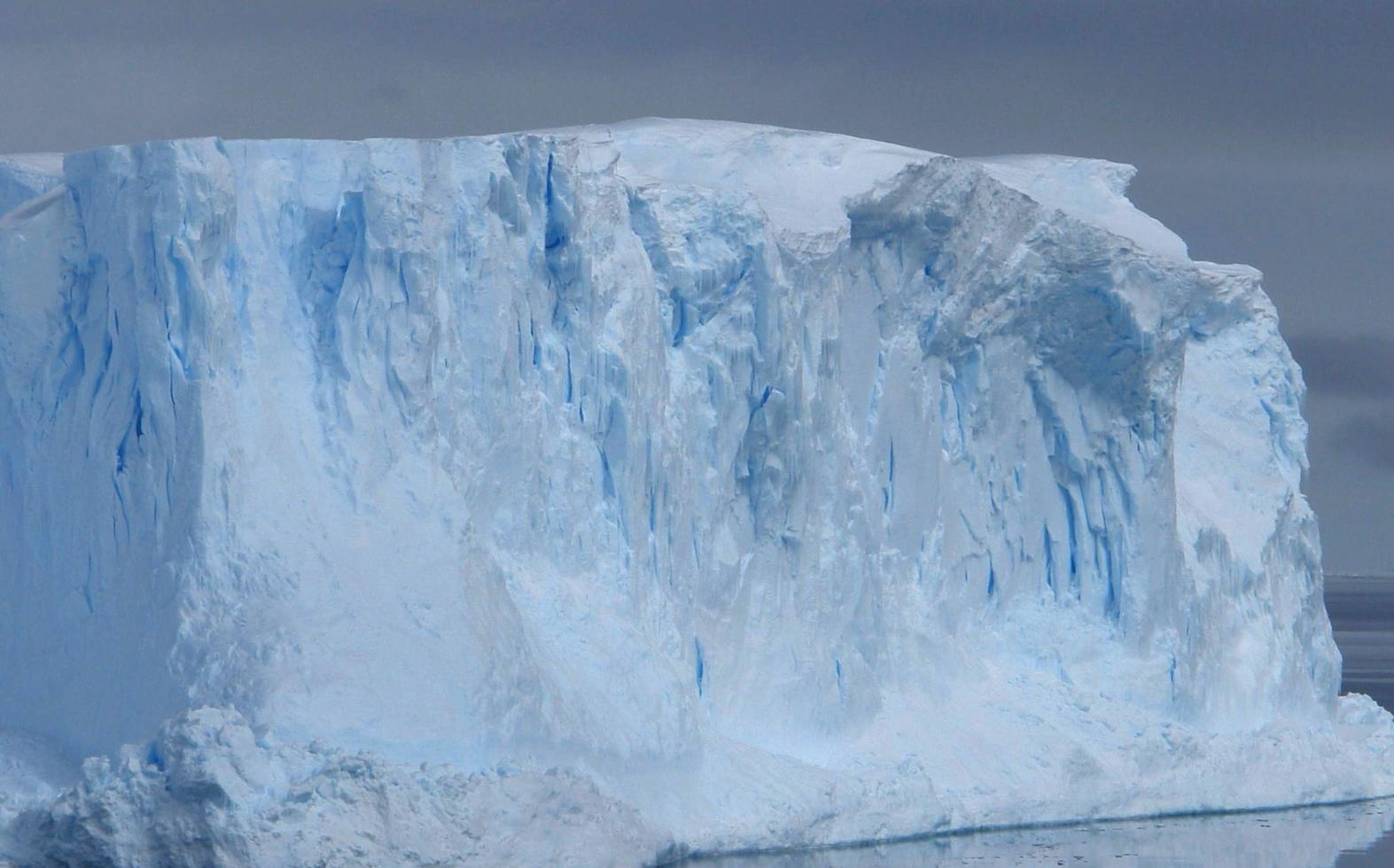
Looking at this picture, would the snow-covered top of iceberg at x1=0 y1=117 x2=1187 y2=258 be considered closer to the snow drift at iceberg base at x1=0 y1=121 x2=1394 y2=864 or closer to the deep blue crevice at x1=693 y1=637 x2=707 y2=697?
the snow drift at iceberg base at x1=0 y1=121 x2=1394 y2=864

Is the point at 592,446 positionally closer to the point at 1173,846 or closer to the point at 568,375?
the point at 568,375

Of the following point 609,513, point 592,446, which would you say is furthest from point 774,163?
point 609,513

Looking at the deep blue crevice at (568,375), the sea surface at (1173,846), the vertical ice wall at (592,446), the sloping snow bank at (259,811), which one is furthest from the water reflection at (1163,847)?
the deep blue crevice at (568,375)

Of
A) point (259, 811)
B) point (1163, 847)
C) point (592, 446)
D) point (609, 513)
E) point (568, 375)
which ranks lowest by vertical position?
point (1163, 847)

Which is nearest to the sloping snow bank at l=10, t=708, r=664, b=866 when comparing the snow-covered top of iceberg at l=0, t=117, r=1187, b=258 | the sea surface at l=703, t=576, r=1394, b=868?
the sea surface at l=703, t=576, r=1394, b=868

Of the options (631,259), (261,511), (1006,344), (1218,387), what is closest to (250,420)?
(261,511)

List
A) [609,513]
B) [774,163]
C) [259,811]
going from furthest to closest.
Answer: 1. [774,163]
2. [609,513]
3. [259,811]

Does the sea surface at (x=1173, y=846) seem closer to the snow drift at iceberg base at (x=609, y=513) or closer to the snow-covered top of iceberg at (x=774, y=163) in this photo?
the snow drift at iceberg base at (x=609, y=513)
